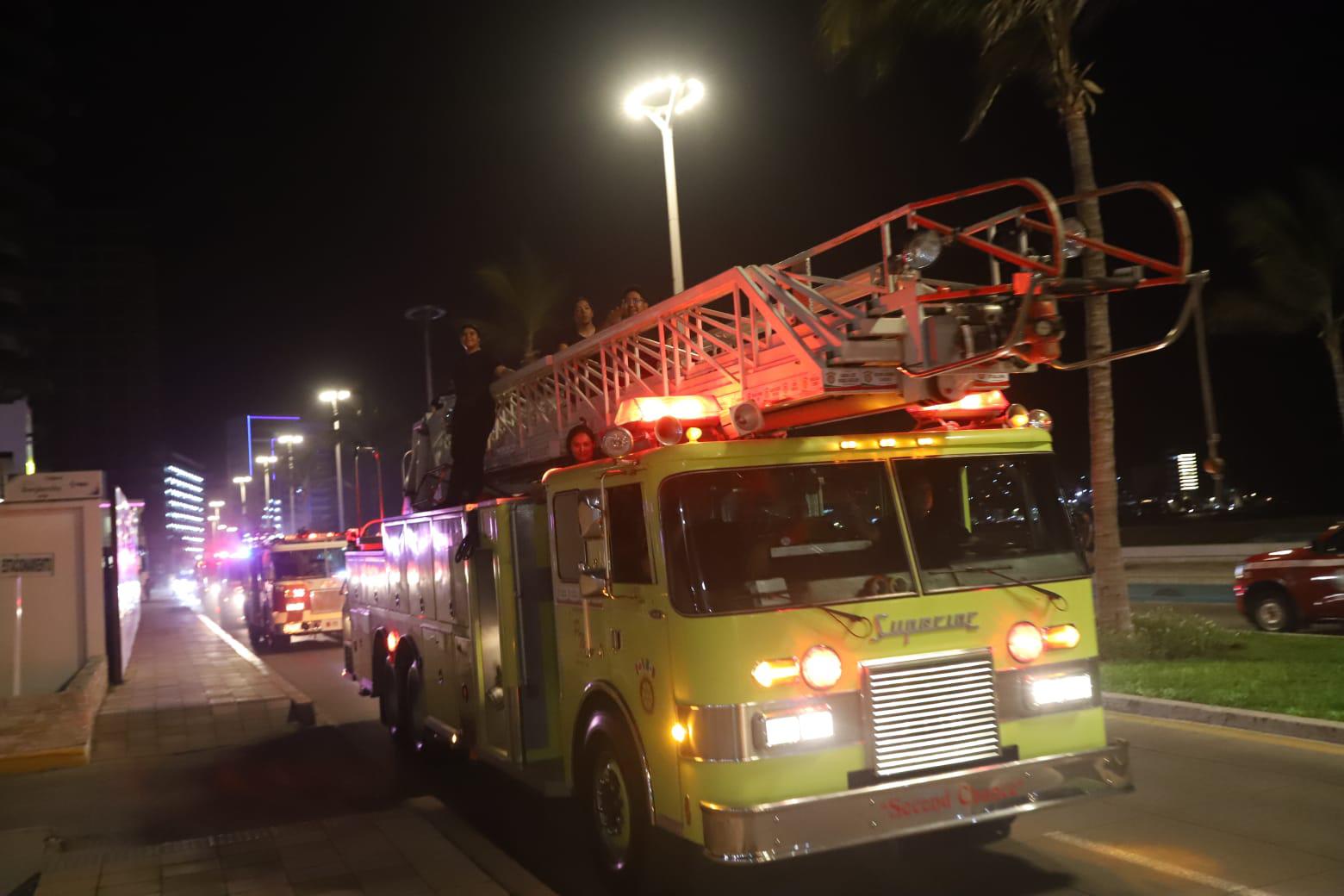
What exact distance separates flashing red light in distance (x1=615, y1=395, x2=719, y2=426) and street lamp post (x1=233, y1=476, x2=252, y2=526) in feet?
276

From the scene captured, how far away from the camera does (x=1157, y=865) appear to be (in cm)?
597

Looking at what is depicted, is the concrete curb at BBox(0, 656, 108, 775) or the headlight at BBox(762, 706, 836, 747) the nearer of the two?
the headlight at BBox(762, 706, 836, 747)

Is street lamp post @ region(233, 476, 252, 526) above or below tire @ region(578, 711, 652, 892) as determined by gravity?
above

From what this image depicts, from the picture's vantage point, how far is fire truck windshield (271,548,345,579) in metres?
22.2

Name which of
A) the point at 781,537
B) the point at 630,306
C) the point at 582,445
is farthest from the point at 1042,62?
the point at 781,537

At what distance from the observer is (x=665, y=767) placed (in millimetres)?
5496

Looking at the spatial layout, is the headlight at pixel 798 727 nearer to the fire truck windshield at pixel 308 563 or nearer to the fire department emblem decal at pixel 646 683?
the fire department emblem decal at pixel 646 683

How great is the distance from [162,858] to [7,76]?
256 feet

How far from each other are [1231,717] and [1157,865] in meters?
3.66

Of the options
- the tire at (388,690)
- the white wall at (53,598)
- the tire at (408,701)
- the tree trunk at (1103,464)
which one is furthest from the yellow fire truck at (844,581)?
the white wall at (53,598)

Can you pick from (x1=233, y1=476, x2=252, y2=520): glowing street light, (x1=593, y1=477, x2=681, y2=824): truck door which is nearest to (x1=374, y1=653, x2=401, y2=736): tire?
(x1=593, y1=477, x2=681, y2=824): truck door

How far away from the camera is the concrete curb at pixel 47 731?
33.5ft

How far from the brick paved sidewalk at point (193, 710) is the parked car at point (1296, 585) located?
40.9 feet

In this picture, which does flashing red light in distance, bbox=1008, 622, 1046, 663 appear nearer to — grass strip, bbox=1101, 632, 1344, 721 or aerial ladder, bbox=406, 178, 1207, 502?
aerial ladder, bbox=406, 178, 1207, 502
